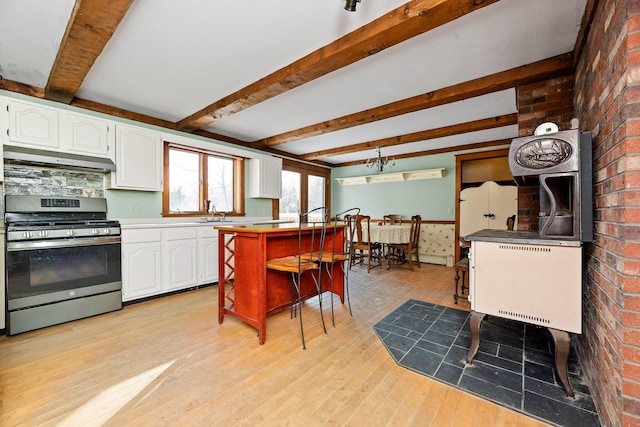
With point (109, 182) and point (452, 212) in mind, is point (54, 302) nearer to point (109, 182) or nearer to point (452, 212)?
point (109, 182)

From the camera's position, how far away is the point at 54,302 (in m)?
2.49

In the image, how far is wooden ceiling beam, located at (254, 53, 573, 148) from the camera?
7.38 feet

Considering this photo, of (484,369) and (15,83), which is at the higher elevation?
(15,83)

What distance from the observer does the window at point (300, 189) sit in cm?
589

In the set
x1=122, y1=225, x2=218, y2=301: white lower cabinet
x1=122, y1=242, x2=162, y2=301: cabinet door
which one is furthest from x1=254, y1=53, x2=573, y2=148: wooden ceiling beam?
x1=122, y1=242, x2=162, y2=301: cabinet door

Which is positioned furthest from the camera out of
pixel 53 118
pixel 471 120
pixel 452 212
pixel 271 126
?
pixel 452 212

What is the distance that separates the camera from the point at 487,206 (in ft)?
16.5

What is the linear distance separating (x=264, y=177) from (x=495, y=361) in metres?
4.07

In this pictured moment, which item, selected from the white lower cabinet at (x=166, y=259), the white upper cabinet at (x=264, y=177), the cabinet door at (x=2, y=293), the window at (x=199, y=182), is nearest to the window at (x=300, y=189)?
the white upper cabinet at (x=264, y=177)

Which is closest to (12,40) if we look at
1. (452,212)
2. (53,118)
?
(53,118)

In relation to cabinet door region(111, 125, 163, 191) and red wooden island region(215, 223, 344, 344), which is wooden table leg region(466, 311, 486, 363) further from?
cabinet door region(111, 125, 163, 191)

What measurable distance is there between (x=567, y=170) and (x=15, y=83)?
185 inches

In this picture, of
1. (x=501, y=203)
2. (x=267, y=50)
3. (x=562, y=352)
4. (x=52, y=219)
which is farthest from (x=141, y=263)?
(x=501, y=203)

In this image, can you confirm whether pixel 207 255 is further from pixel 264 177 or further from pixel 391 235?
pixel 391 235
